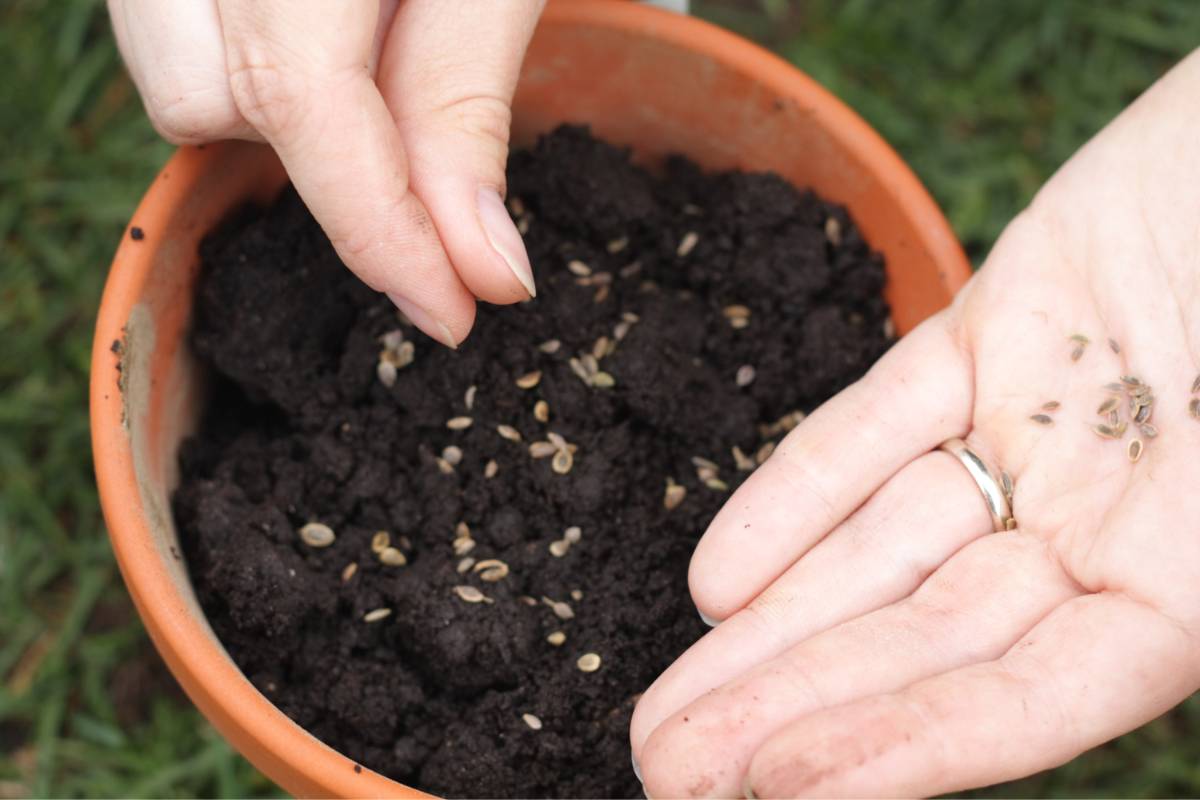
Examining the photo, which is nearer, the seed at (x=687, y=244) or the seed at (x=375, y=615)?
the seed at (x=375, y=615)

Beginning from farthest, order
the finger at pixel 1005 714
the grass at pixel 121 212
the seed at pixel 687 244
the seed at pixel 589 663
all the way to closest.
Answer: the grass at pixel 121 212, the seed at pixel 687 244, the seed at pixel 589 663, the finger at pixel 1005 714

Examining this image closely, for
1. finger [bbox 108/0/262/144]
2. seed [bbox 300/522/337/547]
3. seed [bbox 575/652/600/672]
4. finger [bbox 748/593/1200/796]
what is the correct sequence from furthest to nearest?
seed [bbox 300/522/337/547], seed [bbox 575/652/600/672], finger [bbox 108/0/262/144], finger [bbox 748/593/1200/796]

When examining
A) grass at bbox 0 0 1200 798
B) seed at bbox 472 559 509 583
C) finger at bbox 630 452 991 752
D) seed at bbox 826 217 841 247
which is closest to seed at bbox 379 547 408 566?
seed at bbox 472 559 509 583

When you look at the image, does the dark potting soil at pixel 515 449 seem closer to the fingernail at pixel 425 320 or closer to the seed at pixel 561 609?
the seed at pixel 561 609

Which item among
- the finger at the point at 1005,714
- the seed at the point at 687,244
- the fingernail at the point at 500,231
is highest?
the fingernail at the point at 500,231

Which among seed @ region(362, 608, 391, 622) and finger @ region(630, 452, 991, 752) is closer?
finger @ region(630, 452, 991, 752)

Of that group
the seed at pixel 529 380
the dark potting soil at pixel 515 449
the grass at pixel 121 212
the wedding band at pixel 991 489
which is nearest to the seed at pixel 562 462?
the dark potting soil at pixel 515 449

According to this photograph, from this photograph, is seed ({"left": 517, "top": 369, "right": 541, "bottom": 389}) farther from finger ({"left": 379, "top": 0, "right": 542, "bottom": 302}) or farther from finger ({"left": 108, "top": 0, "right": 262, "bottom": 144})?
finger ({"left": 108, "top": 0, "right": 262, "bottom": 144})
